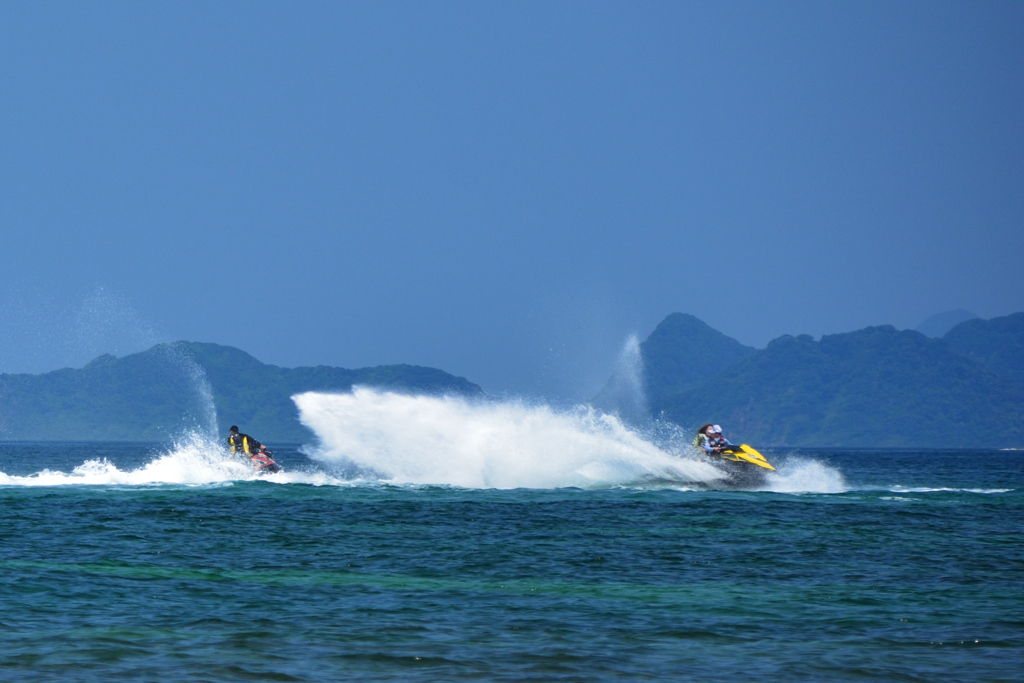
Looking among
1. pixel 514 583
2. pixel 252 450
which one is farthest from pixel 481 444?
pixel 514 583

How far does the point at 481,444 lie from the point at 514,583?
26395 mm

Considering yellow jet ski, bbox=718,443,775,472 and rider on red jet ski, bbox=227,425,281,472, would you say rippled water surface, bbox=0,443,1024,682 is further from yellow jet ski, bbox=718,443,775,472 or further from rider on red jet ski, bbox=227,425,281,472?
rider on red jet ski, bbox=227,425,281,472

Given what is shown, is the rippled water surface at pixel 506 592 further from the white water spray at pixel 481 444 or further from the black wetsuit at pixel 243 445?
the black wetsuit at pixel 243 445

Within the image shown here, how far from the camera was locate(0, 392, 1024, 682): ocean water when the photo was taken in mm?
15875

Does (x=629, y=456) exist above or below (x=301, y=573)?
above

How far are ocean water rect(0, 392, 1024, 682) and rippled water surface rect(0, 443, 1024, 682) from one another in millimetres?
72

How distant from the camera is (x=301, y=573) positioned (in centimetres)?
2339

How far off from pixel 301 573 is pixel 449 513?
1335 cm

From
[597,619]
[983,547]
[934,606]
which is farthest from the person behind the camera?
[983,547]

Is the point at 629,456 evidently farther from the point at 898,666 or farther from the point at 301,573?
the point at 898,666

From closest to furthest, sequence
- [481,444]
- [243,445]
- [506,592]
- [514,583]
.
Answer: [506,592], [514,583], [481,444], [243,445]

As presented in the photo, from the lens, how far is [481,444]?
1927 inches

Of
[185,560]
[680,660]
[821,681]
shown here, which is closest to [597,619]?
[680,660]

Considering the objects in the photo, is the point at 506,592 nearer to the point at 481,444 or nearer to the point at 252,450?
the point at 481,444
